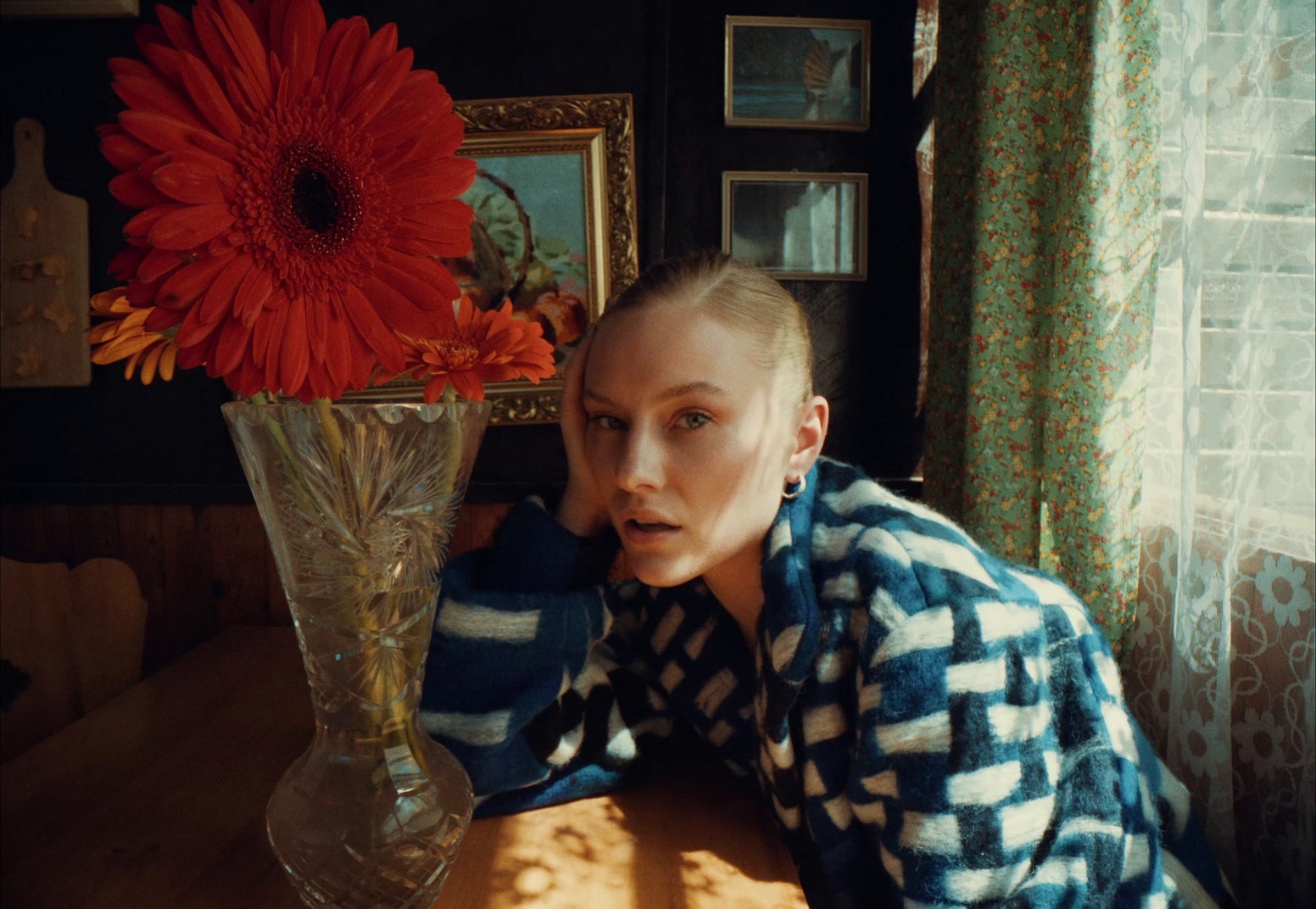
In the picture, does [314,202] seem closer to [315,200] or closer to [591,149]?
[315,200]

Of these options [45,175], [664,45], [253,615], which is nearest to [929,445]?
[664,45]

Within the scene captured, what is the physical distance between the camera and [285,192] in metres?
0.42

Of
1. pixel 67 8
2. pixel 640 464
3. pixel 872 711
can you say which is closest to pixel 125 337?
pixel 640 464

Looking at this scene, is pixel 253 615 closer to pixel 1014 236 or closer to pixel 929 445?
pixel 929 445

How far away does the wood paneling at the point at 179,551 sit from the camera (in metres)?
1.46

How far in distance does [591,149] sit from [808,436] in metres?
0.82

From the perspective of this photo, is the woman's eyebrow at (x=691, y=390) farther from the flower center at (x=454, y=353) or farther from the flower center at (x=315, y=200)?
the flower center at (x=315, y=200)

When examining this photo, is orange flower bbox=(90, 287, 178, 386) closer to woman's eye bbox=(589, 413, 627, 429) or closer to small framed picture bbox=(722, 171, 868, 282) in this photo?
woman's eye bbox=(589, 413, 627, 429)

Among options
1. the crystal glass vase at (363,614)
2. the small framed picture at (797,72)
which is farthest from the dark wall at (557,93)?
the crystal glass vase at (363,614)

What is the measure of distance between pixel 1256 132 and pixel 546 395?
1126mm

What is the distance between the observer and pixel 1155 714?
1026 mm

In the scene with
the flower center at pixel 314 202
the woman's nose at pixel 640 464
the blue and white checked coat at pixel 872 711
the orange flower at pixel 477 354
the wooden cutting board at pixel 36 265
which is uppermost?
the wooden cutting board at pixel 36 265

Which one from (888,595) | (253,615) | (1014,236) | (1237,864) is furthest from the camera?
(253,615)

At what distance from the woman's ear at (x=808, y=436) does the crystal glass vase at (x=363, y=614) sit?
0.41 meters
